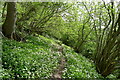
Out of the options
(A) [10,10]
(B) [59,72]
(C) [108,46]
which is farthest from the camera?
(C) [108,46]

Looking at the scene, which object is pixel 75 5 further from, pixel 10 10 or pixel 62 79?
pixel 62 79

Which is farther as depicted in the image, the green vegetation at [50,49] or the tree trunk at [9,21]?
the tree trunk at [9,21]

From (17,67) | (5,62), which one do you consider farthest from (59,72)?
(5,62)

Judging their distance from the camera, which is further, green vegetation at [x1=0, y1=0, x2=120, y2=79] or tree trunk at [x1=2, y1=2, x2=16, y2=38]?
tree trunk at [x1=2, y1=2, x2=16, y2=38]

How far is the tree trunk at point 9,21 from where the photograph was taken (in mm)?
7668

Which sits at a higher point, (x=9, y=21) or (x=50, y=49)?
(x=9, y=21)

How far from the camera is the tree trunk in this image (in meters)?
7.67

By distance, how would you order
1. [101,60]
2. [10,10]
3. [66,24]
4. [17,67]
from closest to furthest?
[17,67] → [10,10] → [101,60] → [66,24]

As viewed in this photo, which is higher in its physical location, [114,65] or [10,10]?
[10,10]

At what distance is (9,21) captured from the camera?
7.89 metres

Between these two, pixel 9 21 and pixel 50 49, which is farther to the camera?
pixel 50 49

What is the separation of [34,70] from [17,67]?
0.75 m

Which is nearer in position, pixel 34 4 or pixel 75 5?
pixel 34 4

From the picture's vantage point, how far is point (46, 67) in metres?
6.29
